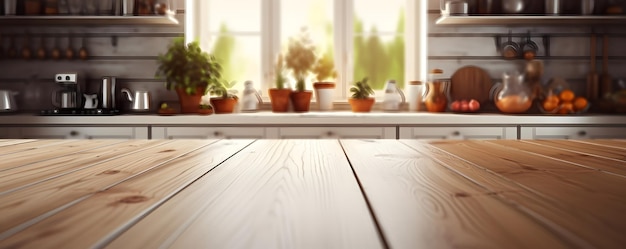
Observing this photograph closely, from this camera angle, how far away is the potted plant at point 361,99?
11.3 ft

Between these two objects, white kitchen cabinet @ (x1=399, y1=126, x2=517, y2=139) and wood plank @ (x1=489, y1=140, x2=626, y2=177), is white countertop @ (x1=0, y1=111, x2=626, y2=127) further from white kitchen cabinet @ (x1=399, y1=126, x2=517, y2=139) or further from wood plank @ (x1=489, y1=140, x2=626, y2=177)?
wood plank @ (x1=489, y1=140, x2=626, y2=177)

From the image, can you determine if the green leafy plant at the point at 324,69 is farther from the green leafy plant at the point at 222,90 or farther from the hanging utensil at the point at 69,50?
the hanging utensil at the point at 69,50

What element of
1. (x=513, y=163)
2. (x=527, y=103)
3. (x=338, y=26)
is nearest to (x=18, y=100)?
(x=338, y=26)

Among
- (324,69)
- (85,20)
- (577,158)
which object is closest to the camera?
(577,158)

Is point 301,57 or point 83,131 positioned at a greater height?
point 301,57

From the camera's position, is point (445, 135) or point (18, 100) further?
point (18, 100)

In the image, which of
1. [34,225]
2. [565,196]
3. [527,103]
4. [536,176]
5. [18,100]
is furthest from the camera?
[18,100]

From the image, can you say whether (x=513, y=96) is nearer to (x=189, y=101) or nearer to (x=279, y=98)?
(x=279, y=98)

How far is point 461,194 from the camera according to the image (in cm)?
60

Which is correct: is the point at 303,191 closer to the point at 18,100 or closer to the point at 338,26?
the point at 338,26

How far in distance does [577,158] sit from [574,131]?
219 centimetres

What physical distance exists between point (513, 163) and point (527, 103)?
2.56 m

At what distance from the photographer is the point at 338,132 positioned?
2.98m

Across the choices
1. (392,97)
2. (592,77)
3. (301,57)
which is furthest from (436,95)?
(592,77)
